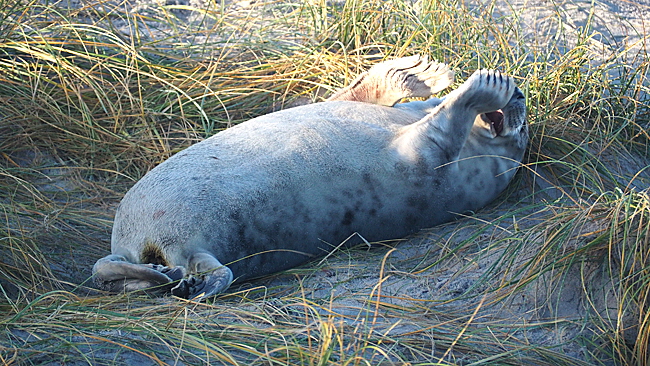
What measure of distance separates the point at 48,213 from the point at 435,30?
232 centimetres

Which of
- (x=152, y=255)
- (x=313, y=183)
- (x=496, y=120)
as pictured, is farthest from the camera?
(x=496, y=120)

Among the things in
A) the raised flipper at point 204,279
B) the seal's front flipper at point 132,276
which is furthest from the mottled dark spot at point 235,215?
the seal's front flipper at point 132,276

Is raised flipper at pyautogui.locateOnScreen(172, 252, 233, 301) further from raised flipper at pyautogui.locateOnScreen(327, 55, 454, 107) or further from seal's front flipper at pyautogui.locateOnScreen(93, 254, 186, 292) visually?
raised flipper at pyautogui.locateOnScreen(327, 55, 454, 107)

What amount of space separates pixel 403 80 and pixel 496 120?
48cm

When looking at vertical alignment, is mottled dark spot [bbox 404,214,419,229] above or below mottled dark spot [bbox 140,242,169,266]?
below

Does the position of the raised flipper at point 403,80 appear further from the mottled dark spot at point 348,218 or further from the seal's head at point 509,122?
the mottled dark spot at point 348,218

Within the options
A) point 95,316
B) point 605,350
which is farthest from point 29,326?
point 605,350

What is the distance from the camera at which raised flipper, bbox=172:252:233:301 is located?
274cm

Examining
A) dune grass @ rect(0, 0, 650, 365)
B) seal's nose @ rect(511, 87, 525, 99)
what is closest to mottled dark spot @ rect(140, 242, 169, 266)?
dune grass @ rect(0, 0, 650, 365)

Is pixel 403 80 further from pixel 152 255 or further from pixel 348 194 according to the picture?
pixel 152 255

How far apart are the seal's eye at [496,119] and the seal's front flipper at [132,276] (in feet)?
5.47

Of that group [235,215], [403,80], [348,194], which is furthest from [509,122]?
[235,215]

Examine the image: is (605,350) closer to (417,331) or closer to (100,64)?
(417,331)

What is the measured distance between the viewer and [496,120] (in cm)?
372
